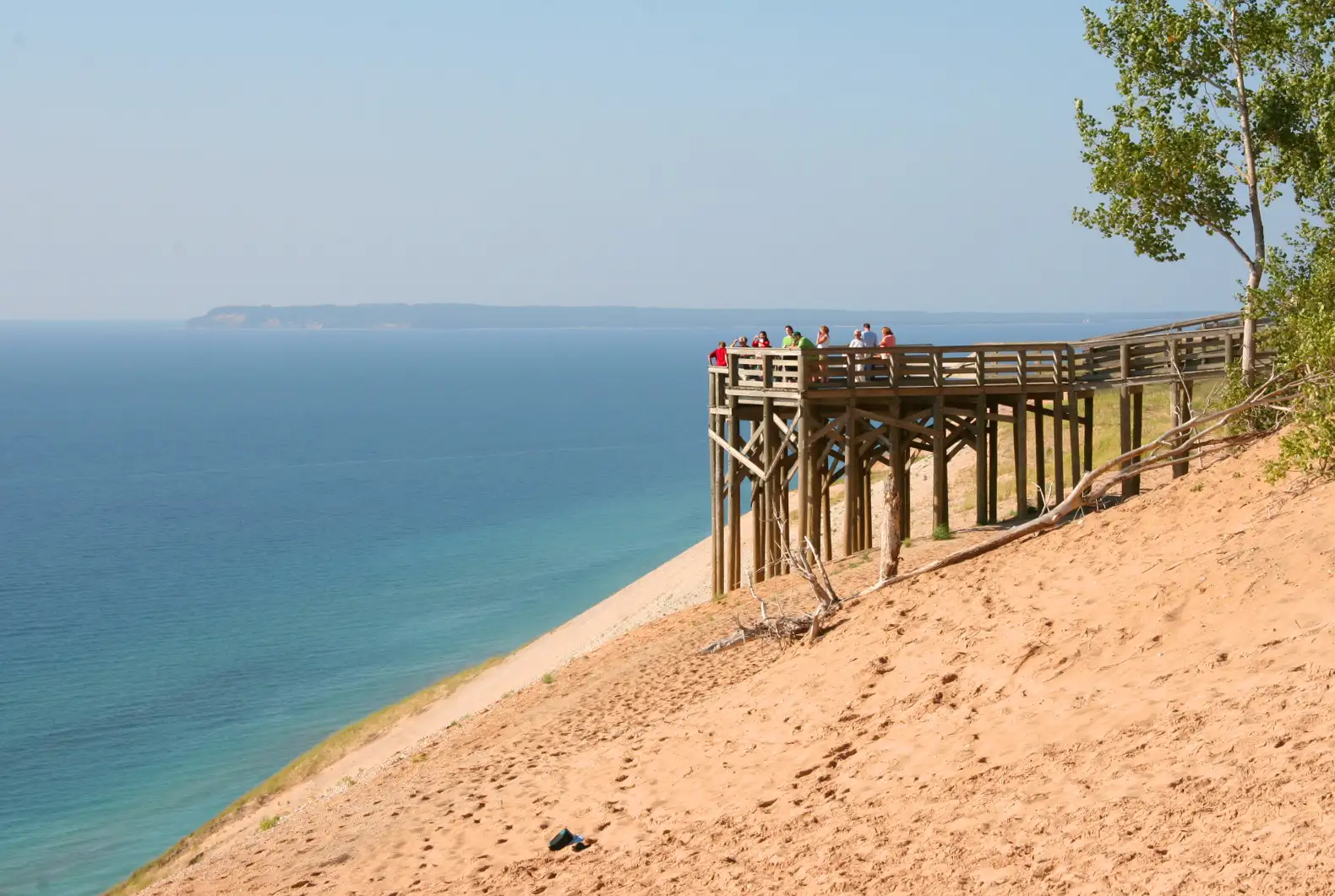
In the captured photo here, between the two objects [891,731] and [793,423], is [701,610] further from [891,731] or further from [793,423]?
[891,731]

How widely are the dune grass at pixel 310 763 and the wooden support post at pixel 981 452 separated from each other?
13.0m

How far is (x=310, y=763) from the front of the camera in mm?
27641

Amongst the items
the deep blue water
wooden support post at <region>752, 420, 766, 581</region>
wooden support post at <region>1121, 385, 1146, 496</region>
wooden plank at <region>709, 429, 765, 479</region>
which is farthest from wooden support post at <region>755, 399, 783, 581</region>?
the deep blue water

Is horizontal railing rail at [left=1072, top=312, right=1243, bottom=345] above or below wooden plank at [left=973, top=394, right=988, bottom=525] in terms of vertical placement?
above

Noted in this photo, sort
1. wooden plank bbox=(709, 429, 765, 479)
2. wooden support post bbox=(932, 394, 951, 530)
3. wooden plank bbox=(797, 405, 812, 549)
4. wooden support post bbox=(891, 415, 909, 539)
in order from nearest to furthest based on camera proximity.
Result: 1. wooden plank bbox=(797, 405, 812, 549)
2. wooden support post bbox=(891, 415, 909, 539)
3. wooden support post bbox=(932, 394, 951, 530)
4. wooden plank bbox=(709, 429, 765, 479)

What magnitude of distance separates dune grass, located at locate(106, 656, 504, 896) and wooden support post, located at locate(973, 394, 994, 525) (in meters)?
13.0

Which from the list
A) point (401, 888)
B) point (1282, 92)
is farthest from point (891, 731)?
point (1282, 92)

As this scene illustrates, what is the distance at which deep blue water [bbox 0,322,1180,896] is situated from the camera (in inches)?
1153

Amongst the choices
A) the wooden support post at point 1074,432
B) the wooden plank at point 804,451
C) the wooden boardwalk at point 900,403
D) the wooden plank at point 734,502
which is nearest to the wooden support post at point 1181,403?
the wooden boardwalk at point 900,403

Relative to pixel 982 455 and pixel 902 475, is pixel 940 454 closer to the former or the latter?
pixel 982 455

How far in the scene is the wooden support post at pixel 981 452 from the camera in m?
26.0

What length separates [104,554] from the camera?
57.9m

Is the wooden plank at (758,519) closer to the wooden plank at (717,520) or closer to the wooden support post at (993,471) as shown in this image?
the wooden plank at (717,520)

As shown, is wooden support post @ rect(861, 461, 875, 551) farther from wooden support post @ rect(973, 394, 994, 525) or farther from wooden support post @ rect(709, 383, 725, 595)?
wooden support post @ rect(709, 383, 725, 595)
